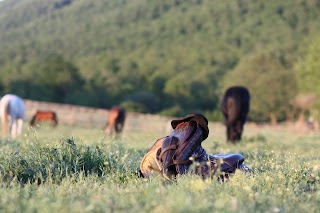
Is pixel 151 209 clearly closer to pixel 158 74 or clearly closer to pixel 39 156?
pixel 39 156

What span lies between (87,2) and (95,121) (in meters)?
91.1

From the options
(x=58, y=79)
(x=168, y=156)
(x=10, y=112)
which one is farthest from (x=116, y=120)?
(x=58, y=79)

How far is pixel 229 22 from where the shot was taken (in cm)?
9456

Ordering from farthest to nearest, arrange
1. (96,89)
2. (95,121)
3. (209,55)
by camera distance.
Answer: (209,55)
(96,89)
(95,121)

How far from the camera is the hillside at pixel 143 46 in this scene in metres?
62.4

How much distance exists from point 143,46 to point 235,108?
270 ft

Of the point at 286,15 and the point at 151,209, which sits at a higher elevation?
the point at 286,15

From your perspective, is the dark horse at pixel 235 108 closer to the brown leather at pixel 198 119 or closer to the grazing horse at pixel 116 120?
the grazing horse at pixel 116 120

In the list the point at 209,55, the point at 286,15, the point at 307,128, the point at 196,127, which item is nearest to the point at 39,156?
the point at 196,127

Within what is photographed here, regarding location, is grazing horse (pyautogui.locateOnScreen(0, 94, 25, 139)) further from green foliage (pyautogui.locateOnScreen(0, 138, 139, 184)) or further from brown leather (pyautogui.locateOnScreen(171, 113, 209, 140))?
brown leather (pyautogui.locateOnScreen(171, 113, 209, 140))

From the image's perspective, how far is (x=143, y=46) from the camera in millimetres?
93938

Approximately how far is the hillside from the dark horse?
139 ft

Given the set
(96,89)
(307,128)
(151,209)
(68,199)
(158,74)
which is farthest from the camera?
(158,74)

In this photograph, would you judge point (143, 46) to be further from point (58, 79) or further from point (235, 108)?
point (235, 108)
